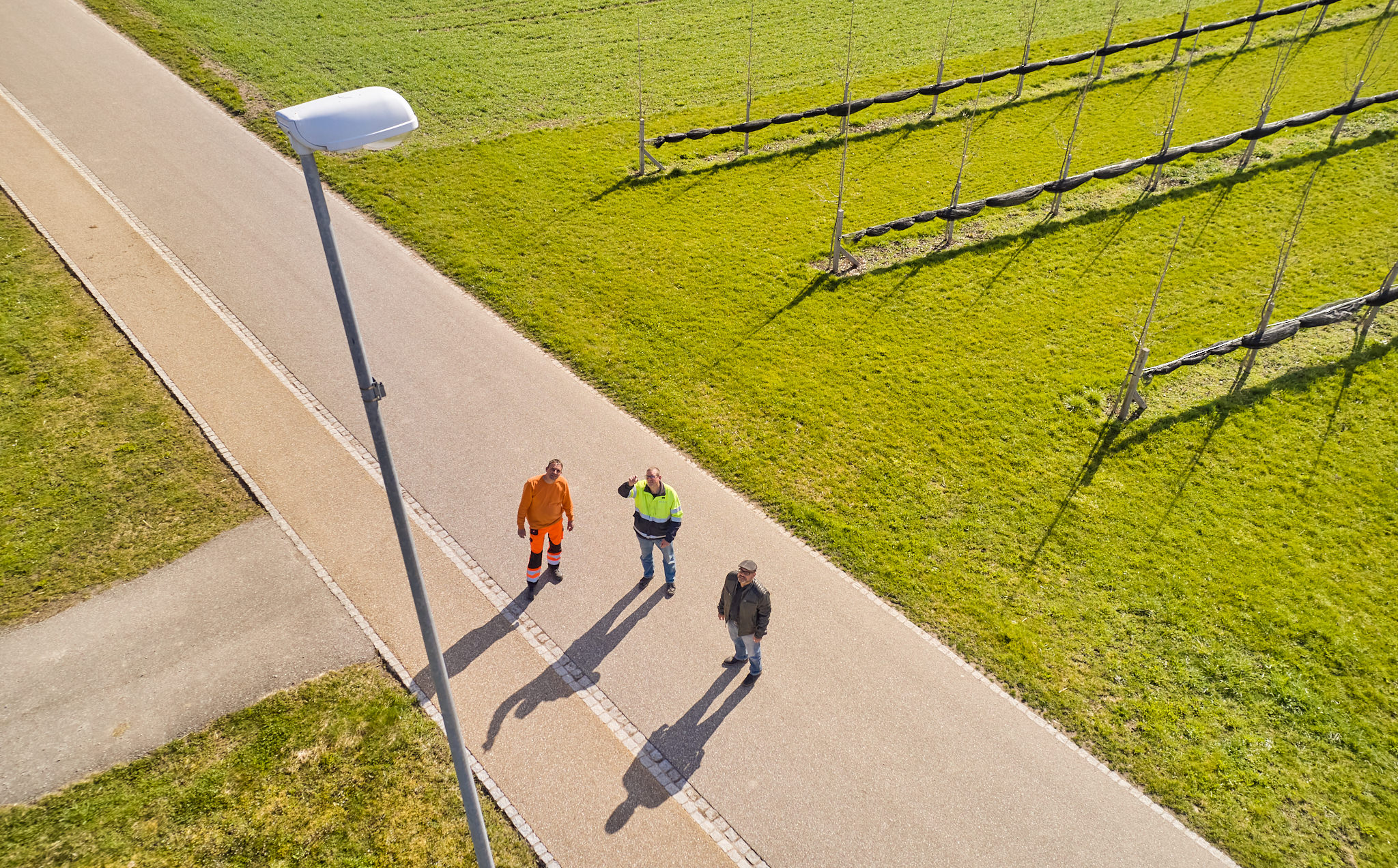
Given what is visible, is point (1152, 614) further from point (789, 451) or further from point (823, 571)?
point (789, 451)

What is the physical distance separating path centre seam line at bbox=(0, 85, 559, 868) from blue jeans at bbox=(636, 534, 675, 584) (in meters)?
2.65

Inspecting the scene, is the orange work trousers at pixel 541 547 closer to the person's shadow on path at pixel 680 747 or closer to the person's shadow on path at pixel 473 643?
the person's shadow on path at pixel 473 643

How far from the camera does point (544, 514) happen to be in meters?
8.88

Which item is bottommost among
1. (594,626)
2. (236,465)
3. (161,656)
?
(594,626)

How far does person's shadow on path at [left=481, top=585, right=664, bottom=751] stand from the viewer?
8125 millimetres

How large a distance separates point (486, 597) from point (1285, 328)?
12273mm

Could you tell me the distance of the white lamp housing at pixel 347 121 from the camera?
165 inches

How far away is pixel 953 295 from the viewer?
14125mm

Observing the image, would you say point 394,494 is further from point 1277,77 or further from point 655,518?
point 1277,77

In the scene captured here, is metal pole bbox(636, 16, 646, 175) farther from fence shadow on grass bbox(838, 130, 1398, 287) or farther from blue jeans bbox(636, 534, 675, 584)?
blue jeans bbox(636, 534, 675, 584)

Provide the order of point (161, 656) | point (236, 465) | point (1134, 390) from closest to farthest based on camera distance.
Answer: point (161, 656)
point (236, 465)
point (1134, 390)

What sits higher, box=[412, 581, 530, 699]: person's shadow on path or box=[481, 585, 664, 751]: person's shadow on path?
box=[412, 581, 530, 699]: person's shadow on path

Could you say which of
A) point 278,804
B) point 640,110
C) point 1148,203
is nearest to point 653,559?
point 278,804

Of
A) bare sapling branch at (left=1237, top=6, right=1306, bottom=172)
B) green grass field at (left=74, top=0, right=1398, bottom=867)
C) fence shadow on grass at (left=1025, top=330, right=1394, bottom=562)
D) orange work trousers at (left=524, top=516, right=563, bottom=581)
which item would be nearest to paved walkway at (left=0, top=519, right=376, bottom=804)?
orange work trousers at (left=524, top=516, right=563, bottom=581)
